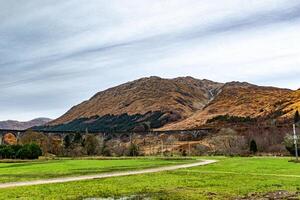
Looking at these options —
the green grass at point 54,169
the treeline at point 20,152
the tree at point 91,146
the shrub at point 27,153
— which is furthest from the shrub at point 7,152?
the green grass at point 54,169

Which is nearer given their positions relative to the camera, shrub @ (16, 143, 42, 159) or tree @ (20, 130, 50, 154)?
shrub @ (16, 143, 42, 159)

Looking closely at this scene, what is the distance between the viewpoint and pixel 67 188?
118ft

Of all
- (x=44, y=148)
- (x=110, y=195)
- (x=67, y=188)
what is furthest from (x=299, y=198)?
(x=44, y=148)

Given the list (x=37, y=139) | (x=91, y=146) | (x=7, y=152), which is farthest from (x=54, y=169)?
(x=37, y=139)

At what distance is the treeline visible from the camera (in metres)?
118

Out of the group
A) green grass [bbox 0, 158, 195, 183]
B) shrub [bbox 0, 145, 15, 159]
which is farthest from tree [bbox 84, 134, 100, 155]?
green grass [bbox 0, 158, 195, 183]

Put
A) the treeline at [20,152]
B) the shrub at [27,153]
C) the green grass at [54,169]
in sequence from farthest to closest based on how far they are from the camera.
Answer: the treeline at [20,152]
the shrub at [27,153]
the green grass at [54,169]

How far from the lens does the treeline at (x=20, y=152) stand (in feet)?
386

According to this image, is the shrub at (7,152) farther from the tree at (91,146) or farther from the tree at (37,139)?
the tree at (91,146)

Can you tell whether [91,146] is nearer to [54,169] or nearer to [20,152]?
[20,152]

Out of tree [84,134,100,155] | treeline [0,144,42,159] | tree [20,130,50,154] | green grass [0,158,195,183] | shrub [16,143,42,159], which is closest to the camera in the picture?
green grass [0,158,195,183]

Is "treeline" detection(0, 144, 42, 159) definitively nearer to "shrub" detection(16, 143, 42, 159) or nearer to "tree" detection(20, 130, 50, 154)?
"shrub" detection(16, 143, 42, 159)

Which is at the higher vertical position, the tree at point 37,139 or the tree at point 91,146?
the tree at point 37,139

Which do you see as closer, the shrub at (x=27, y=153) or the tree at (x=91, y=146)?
the shrub at (x=27, y=153)
